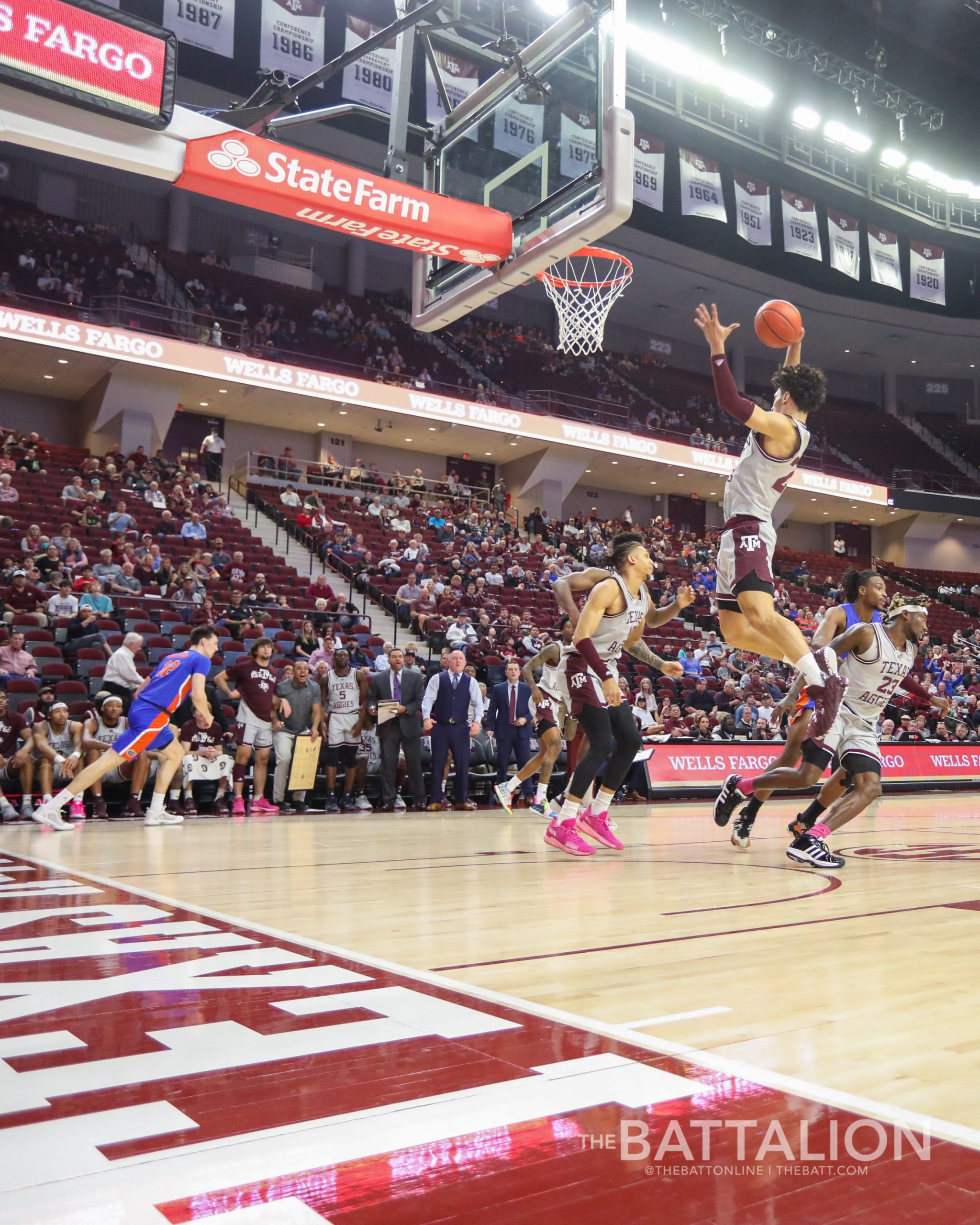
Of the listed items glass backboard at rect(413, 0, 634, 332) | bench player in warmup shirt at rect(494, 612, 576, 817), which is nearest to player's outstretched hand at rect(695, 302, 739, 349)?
glass backboard at rect(413, 0, 634, 332)

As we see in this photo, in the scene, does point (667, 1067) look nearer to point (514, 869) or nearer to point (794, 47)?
point (514, 869)

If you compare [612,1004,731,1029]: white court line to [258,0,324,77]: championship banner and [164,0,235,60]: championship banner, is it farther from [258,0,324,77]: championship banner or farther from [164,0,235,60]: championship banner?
[258,0,324,77]: championship banner

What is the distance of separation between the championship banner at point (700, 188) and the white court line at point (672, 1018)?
27089 mm

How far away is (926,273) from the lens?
31797 mm

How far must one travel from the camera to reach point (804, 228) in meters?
28.6

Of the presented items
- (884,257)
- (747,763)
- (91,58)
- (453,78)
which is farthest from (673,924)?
(884,257)

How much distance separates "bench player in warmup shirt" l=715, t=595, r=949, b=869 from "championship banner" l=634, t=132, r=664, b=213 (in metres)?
21.1

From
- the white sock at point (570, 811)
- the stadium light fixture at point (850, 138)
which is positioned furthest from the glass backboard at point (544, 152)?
the stadium light fixture at point (850, 138)

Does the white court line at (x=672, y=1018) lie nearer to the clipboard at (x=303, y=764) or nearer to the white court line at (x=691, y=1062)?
the white court line at (x=691, y=1062)

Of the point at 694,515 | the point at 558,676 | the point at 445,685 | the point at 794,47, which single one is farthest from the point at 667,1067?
the point at 694,515

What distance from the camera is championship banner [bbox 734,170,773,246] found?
27.8 m

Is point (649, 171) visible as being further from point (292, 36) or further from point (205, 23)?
point (205, 23)

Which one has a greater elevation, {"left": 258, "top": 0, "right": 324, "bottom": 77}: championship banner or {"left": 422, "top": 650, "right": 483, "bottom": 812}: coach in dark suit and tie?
{"left": 258, "top": 0, "right": 324, "bottom": 77}: championship banner

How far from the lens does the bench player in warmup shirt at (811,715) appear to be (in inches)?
241
